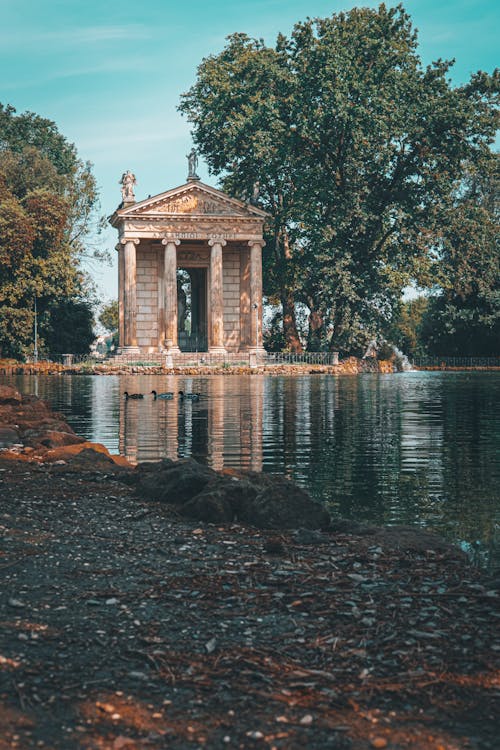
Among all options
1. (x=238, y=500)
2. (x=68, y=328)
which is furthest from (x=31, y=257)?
(x=238, y=500)

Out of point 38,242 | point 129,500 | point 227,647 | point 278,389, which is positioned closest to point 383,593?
point 227,647

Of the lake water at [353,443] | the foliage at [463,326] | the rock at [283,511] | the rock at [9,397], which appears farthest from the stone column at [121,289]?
the rock at [283,511]

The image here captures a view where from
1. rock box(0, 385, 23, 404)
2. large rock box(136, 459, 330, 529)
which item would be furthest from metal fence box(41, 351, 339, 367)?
large rock box(136, 459, 330, 529)

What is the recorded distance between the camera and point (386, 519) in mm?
11398

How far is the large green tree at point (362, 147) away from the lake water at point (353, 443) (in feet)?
107

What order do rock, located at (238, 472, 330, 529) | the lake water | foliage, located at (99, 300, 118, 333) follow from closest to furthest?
rock, located at (238, 472, 330, 529) → the lake water → foliage, located at (99, 300, 118, 333)

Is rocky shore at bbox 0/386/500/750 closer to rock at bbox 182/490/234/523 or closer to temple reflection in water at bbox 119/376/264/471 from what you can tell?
rock at bbox 182/490/234/523

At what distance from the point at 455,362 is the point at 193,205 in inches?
1163

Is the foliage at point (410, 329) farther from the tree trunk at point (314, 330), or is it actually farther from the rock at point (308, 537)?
the rock at point (308, 537)

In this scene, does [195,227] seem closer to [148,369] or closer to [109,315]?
[148,369]

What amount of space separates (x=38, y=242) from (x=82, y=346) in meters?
9.60

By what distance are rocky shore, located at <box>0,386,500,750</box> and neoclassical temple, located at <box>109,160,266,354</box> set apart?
65021mm

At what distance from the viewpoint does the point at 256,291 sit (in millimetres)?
77812

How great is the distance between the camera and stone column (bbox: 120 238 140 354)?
76438 millimetres
